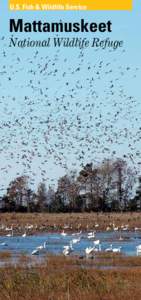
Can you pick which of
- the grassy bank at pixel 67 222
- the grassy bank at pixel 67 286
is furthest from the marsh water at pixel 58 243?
the grassy bank at pixel 67 286

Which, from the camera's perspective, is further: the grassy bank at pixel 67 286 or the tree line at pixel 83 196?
the tree line at pixel 83 196

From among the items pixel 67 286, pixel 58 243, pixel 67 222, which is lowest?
pixel 67 286

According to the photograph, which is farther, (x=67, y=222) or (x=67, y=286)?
(x=67, y=222)

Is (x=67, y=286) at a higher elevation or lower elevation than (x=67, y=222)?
lower

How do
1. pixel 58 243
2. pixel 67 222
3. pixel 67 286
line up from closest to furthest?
pixel 67 286
pixel 58 243
pixel 67 222

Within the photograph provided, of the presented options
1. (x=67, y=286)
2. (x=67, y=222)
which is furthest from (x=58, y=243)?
(x=67, y=286)

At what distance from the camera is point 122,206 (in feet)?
305

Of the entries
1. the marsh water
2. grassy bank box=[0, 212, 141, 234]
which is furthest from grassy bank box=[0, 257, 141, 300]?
grassy bank box=[0, 212, 141, 234]

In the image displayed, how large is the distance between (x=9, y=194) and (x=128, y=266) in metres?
68.5

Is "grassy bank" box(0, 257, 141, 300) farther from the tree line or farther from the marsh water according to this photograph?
the tree line

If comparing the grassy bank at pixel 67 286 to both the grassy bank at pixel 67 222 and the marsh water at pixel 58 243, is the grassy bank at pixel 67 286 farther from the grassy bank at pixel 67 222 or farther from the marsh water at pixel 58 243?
the grassy bank at pixel 67 222

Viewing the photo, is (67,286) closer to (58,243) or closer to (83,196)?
(58,243)

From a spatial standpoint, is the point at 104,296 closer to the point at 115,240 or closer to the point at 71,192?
the point at 115,240

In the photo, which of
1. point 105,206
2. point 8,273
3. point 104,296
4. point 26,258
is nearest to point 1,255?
point 26,258
